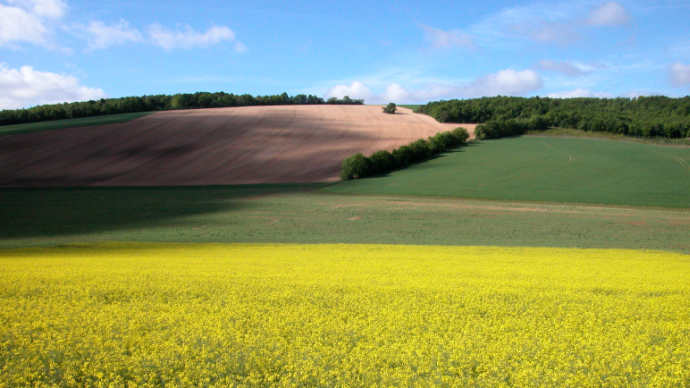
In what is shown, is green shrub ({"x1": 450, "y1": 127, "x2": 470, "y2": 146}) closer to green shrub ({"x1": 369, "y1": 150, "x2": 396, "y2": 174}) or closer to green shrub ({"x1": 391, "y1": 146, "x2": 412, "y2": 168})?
green shrub ({"x1": 391, "y1": 146, "x2": 412, "y2": 168})

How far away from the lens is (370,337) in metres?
5.82

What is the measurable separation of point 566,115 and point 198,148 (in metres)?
70.8

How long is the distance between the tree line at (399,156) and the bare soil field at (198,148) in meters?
2.93

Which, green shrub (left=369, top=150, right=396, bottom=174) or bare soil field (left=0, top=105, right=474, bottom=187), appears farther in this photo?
green shrub (left=369, top=150, right=396, bottom=174)

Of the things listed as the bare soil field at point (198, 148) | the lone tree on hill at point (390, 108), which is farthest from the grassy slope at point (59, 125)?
the lone tree on hill at point (390, 108)

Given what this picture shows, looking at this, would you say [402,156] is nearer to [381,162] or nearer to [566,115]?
[381,162]

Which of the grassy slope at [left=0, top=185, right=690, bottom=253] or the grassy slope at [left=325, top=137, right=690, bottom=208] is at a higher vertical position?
the grassy slope at [left=325, top=137, right=690, bottom=208]

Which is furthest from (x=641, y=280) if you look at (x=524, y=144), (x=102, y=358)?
(x=524, y=144)

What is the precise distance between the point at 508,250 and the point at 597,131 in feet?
252

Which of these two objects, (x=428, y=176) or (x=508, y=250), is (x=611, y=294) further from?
(x=428, y=176)

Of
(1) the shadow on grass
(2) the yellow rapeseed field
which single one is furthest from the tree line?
(2) the yellow rapeseed field

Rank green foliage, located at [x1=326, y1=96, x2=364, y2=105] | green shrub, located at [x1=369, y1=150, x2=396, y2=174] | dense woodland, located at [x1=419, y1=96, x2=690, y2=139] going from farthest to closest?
1. green foliage, located at [x1=326, y1=96, x2=364, y2=105]
2. dense woodland, located at [x1=419, y1=96, x2=690, y2=139]
3. green shrub, located at [x1=369, y1=150, x2=396, y2=174]

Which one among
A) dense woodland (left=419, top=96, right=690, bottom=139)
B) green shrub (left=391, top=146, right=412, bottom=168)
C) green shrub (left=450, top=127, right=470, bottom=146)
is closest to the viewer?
green shrub (left=391, top=146, right=412, bottom=168)

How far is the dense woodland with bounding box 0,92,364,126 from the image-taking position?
7819cm
